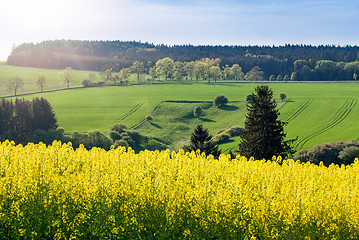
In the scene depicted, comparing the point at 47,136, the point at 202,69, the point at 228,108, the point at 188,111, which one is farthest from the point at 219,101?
the point at 202,69

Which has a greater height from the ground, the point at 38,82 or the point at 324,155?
the point at 38,82

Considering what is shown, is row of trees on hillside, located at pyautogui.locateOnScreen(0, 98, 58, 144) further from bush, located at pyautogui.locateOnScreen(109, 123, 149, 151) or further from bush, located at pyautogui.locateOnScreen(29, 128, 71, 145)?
bush, located at pyautogui.locateOnScreen(109, 123, 149, 151)

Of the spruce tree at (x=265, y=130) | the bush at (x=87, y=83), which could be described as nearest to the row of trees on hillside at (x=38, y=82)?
the bush at (x=87, y=83)

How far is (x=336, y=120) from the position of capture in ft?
304

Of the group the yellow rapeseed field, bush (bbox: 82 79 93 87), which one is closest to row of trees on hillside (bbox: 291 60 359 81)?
bush (bbox: 82 79 93 87)

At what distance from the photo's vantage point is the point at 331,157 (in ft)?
191

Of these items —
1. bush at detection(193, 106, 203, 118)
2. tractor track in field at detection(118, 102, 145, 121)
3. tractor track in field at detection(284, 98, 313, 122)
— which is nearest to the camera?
tractor track in field at detection(284, 98, 313, 122)

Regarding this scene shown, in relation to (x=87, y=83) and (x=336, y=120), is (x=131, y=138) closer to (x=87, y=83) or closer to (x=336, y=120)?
(x=336, y=120)

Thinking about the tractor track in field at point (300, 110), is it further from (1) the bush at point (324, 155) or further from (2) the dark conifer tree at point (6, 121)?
(2) the dark conifer tree at point (6, 121)

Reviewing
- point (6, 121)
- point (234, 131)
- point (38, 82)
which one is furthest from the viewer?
point (38, 82)

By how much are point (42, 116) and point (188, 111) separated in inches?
1672

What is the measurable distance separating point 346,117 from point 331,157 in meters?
41.3

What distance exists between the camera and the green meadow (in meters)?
86.8

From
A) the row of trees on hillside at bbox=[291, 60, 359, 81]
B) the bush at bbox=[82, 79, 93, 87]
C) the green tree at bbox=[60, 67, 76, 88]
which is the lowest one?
the bush at bbox=[82, 79, 93, 87]
